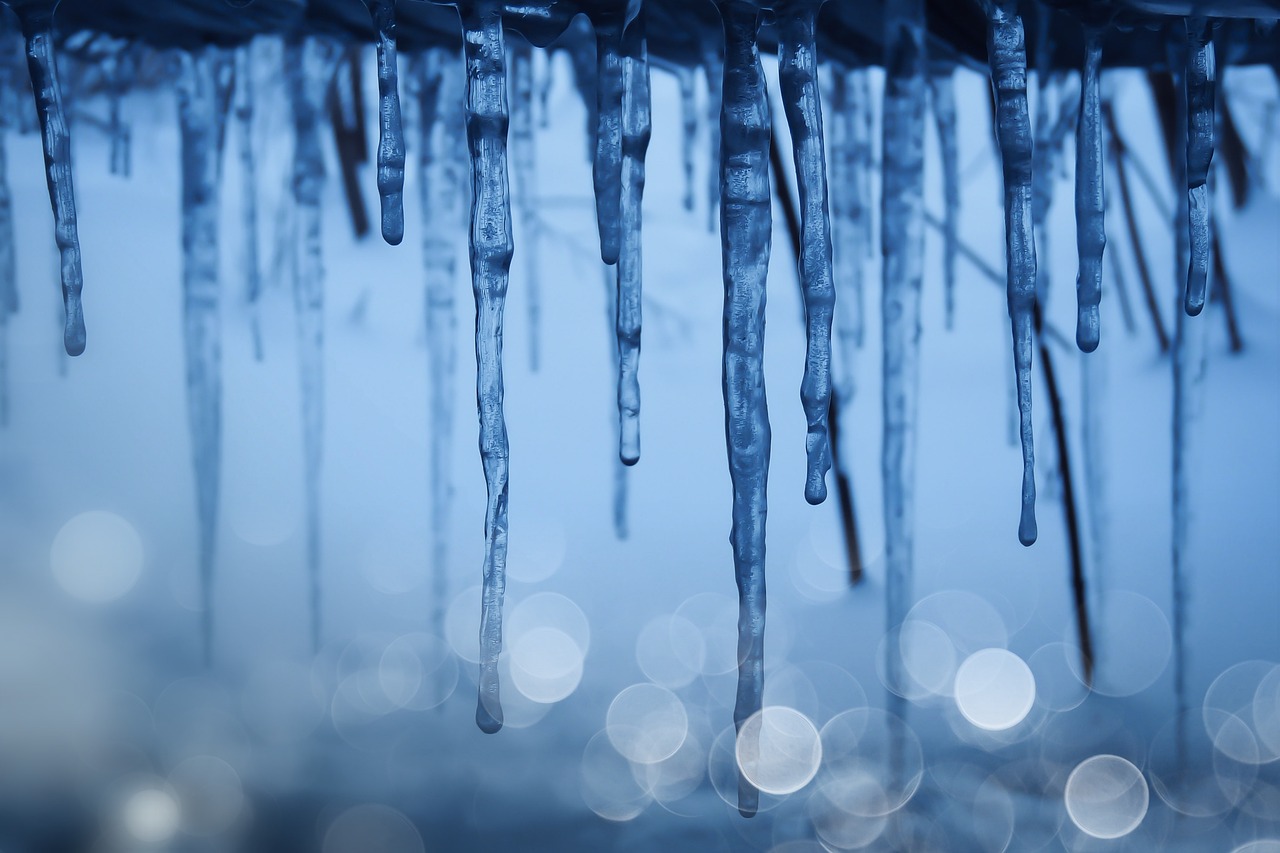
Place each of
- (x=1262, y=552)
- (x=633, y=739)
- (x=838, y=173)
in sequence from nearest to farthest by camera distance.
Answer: (x=633, y=739) → (x=838, y=173) → (x=1262, y=552)

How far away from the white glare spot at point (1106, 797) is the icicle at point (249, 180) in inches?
67.8

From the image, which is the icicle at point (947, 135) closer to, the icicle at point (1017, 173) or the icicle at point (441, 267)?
the icicle at point (1017, 173)

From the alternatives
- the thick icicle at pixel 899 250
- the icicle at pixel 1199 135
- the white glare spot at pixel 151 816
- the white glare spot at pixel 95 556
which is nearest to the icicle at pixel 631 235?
the thick icicle at pixel 899 250

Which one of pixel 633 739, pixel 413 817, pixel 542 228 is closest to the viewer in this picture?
pixel 413 817

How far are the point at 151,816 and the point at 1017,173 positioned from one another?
1.58m

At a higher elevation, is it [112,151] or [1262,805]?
[112,151]

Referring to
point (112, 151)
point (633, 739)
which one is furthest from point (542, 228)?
point (633, 739)

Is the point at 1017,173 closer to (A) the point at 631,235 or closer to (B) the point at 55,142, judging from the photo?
(A) the point at 631,235

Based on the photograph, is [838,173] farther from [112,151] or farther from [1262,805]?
[112,151]

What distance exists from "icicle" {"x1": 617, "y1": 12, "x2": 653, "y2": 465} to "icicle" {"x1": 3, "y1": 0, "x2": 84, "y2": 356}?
551 millimetres

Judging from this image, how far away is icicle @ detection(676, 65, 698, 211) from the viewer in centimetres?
128

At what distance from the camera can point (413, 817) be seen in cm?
143

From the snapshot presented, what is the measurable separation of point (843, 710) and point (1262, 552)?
A: 1.01m

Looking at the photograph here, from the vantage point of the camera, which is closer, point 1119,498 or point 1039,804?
point 1039,804
